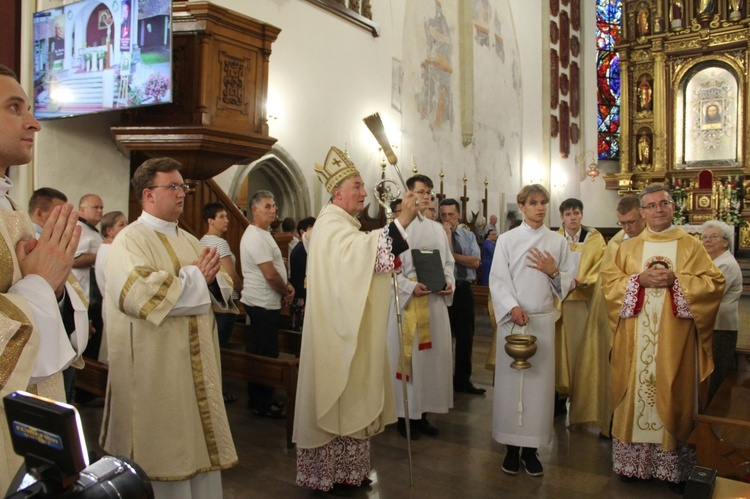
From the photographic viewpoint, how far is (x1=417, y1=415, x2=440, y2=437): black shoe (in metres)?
4.59

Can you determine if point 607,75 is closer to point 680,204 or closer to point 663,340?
point 680,204

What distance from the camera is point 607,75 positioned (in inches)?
829

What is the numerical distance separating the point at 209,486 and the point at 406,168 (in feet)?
32.8

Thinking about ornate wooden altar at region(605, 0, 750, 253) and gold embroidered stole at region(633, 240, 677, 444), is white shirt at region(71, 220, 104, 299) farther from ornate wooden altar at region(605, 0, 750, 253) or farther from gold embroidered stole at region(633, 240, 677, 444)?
ornate wooden altar at region(605, 0, 750, 253)

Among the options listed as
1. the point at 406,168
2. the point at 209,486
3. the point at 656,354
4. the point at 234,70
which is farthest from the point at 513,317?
the point at 406,168

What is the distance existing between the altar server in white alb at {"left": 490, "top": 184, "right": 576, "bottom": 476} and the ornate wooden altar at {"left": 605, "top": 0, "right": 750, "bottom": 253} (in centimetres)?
1418

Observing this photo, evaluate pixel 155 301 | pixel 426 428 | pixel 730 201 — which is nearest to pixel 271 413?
pixel 426 428

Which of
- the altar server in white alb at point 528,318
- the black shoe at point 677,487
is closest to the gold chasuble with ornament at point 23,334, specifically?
the altar server in white alb at point 528,318

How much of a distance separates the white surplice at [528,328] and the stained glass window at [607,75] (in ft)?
60.2

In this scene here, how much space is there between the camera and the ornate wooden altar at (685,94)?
56.3 feet

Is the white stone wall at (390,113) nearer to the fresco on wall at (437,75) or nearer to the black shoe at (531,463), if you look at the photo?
the fresco on wall at (437,75)

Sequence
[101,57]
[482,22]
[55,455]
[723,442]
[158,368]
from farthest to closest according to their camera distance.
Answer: [482,22] < [101,57] < [723,442] < [158,368] < [55,455]

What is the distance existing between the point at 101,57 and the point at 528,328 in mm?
4139

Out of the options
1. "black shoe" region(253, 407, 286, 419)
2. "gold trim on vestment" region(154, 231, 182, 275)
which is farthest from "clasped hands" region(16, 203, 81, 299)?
"black shoe" region(253, 407, 286, 419)
